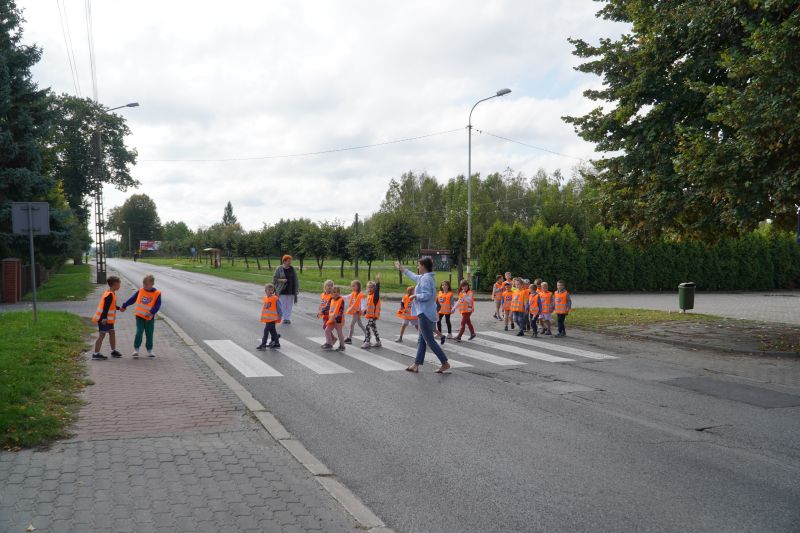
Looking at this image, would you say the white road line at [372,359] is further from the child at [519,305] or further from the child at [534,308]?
the child at [534,308]

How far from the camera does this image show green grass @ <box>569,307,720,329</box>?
690 inches

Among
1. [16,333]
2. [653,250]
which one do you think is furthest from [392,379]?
[653,250]

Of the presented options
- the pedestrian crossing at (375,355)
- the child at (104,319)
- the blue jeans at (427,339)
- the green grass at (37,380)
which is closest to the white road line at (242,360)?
the pedestrian crossing at (375,355)

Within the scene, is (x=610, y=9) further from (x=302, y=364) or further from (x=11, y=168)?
(x=11, y=168)

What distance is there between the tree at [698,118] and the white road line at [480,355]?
16.3ft

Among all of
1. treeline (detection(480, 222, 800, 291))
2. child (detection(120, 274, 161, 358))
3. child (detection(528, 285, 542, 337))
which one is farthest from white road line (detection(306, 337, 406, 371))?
treeline (detection(480, 222, 800, 291))

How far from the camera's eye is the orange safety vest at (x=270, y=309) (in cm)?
1205

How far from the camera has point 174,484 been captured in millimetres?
4648

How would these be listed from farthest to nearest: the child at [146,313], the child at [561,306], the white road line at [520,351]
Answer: the child at [561,306] < the white road line at [520,351] < the child at [146,313]

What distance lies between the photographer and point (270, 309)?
1215 centimetres

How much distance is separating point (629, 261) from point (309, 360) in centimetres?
3055

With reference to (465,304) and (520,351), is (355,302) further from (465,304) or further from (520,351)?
(520,351)

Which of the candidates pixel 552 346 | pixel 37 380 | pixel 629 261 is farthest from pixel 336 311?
pixel 629 261

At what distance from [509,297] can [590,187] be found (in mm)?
3653
